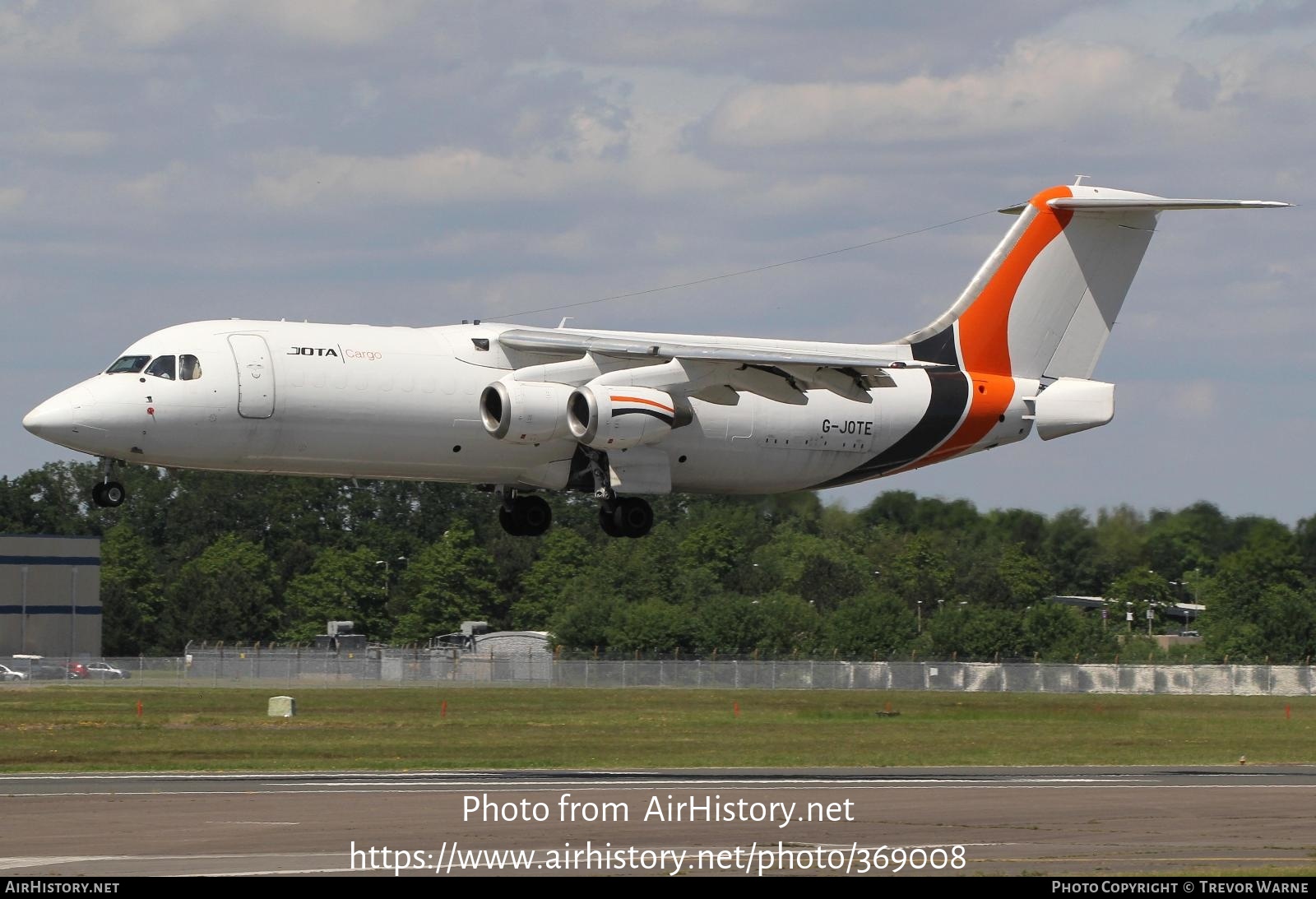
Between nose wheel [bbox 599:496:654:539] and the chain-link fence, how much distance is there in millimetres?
21315

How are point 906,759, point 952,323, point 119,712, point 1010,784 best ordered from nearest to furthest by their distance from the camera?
point 1010,784
point 906,759
point 952,323
point 119,712

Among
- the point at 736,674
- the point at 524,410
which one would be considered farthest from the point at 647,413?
the point at 736,674

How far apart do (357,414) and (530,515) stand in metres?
4.89

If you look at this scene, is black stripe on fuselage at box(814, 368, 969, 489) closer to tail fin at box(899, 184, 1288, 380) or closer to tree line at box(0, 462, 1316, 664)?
tail fin at box(899, 184, 1288, 380)

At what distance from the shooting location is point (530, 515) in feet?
107

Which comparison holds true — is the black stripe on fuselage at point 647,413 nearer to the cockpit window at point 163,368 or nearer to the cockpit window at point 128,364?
the cockpit window at point 163,368

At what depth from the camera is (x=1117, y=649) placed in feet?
199

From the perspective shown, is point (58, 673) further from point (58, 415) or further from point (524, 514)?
Result: point (58, 415)

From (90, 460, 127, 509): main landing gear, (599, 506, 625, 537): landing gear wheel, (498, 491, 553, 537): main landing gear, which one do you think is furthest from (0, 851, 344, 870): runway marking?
(498, 491, 553, 537): main landing gear

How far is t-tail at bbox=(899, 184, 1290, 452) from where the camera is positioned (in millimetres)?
34531

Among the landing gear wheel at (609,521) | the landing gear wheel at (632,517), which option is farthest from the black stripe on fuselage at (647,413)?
the landing gear wheel at (609,521)
